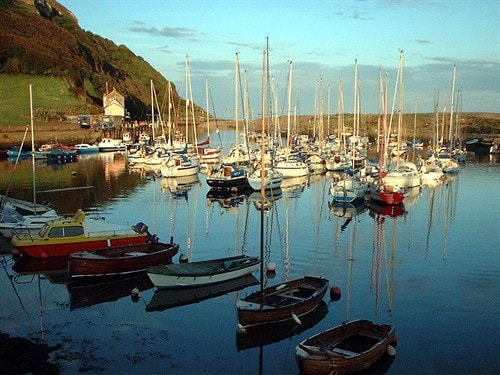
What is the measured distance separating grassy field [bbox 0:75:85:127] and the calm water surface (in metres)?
64.8

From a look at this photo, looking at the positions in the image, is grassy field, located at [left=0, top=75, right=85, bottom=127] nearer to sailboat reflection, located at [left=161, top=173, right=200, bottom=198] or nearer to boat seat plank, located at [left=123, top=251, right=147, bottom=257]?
sailboat reflection, located at [left=161, top=173, right=200, bottom=198]

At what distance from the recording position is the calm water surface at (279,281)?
16.1m

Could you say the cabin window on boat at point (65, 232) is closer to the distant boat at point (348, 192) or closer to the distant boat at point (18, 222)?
the distant boat at point (18, 222)

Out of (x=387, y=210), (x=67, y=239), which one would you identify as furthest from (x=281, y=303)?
(x=387, y=210)

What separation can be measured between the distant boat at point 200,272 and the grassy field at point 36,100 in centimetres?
8490

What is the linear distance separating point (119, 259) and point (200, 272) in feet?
12.6

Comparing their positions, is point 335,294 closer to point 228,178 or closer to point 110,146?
point 228,178

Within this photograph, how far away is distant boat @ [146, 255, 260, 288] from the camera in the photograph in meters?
21.0

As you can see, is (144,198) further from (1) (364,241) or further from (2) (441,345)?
(2) (441,345)

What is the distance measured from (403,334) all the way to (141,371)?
859 cm

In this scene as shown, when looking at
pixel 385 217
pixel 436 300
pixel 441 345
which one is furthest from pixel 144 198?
pixel 441 345

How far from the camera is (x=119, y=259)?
2291cm

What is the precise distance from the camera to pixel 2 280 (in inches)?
908

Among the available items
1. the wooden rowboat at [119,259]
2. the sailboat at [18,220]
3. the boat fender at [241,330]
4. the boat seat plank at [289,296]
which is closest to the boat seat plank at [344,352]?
the boat fender at [241,330]
